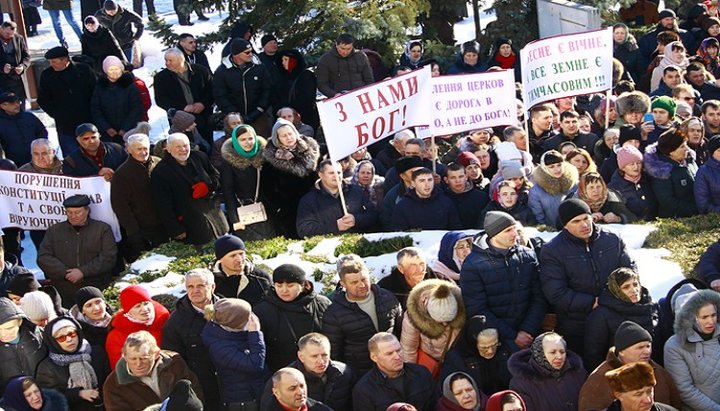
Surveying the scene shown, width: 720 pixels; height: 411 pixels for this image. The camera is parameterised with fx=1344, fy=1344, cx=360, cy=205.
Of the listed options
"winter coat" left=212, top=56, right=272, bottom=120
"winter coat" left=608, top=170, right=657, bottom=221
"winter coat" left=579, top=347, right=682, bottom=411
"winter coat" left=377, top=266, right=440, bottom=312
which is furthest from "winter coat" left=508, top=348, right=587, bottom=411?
"winter coat" left=212, top=56, right=272, bottom=120

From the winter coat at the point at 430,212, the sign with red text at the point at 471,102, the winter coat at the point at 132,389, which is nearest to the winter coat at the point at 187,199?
the winter coat at the point at 430,212

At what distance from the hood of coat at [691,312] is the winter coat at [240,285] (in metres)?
3.30

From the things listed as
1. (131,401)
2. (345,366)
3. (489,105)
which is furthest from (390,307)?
(489,105)

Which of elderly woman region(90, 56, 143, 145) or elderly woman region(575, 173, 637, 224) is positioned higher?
elderly woman region(90, 56, 143, 145)

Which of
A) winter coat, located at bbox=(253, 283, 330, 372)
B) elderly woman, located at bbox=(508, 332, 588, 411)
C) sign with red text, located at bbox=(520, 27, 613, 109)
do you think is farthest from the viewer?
sign with red text, located at bbox=(520, 27, 613, 109)

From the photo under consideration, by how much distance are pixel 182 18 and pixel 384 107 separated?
10776 millimetres

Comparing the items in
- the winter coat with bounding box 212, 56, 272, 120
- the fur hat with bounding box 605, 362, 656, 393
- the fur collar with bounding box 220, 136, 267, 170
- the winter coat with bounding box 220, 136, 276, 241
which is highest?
the winter coat with bounding box 212, 56, 272, 120

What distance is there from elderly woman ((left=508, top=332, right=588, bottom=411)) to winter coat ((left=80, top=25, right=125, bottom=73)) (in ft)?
33.4

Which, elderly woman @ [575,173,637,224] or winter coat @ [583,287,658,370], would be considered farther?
elderly woman @ [575,173,637,224]

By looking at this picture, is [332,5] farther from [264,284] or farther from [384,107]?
[264,284]

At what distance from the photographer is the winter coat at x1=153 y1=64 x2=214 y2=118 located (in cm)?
1659

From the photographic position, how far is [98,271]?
1285 centimetres

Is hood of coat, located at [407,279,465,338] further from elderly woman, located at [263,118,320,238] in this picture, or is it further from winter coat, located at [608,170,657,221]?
elderly woman, located at [263,118,320,238]

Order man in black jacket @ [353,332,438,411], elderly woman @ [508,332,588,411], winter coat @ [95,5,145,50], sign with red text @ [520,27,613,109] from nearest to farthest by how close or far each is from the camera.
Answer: elderly woman @ [508,332,588,411] → man in black jacket @ [353,332,438,411] → sign with red text @ [520,27,613,109] → winter coat @ [95,5,145,50]
